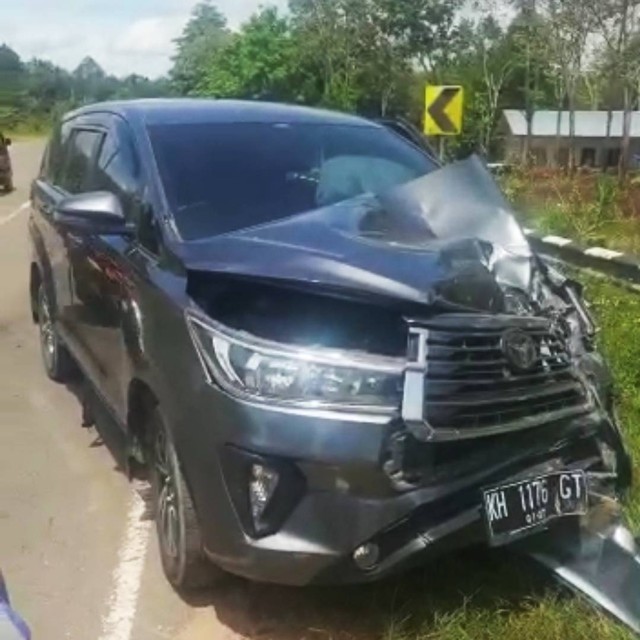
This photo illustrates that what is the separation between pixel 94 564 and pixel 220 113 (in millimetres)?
2113

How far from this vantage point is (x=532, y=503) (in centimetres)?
342

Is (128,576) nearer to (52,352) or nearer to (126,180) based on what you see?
(126,180)

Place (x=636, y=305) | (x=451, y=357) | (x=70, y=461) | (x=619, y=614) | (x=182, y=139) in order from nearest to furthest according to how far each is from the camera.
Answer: (x=451, y=357) → (x=619, y=614) → (x=182, y=139) → (x=70, y=461) → (x=636, y=305)

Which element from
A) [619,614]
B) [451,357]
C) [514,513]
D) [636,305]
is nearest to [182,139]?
[451,357]

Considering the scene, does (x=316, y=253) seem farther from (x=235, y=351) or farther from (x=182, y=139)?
(x=182, y=139)

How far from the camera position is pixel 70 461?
562 centimetres

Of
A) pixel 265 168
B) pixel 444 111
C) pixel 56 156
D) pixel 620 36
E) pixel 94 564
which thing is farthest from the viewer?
pixel 620 36

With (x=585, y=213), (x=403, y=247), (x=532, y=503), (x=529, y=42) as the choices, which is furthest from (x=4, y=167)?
(x=529, y=42)

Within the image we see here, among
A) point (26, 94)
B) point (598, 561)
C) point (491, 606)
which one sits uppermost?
point (598, 561)

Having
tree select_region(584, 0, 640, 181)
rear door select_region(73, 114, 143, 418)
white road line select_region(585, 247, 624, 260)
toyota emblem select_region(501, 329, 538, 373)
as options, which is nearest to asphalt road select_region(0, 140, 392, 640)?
rear door select_region(73, 114, 143, 418)

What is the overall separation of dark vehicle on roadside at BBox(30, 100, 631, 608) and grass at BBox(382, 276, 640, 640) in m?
0.24

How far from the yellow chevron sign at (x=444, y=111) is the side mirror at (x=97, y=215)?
7.41 metres

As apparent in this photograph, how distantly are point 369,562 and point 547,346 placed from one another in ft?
2.91

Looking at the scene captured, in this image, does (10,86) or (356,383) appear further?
(10,86)
